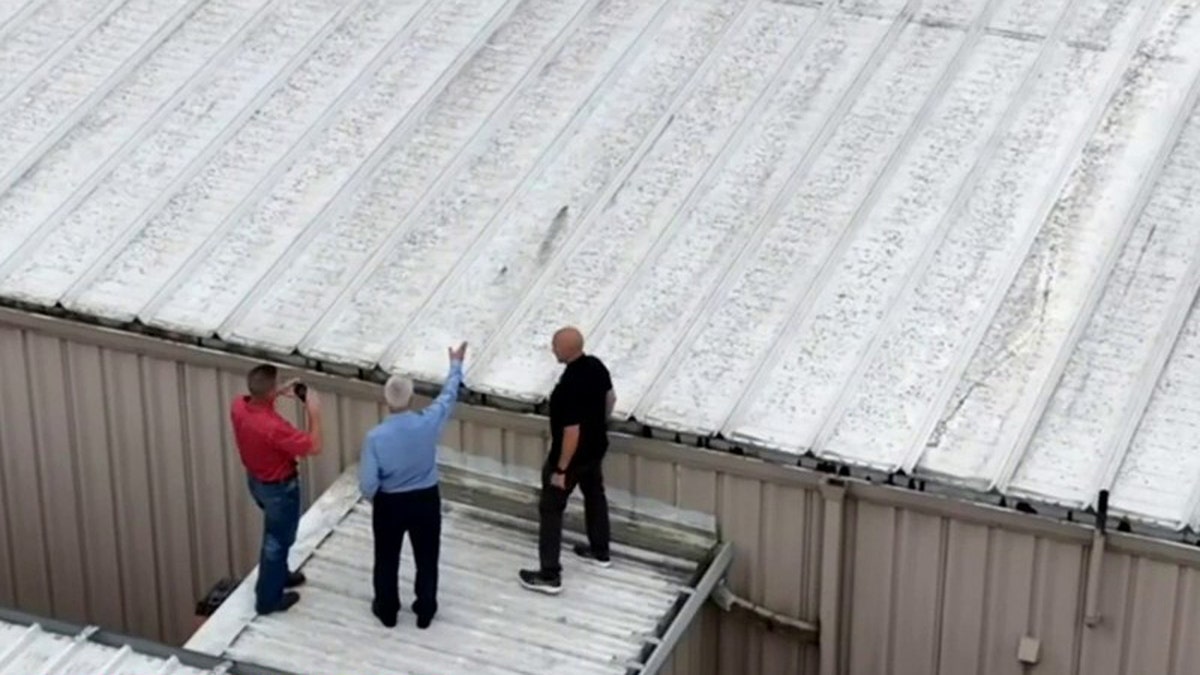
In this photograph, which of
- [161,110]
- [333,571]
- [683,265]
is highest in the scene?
[161,110]

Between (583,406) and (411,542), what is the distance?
1344mm

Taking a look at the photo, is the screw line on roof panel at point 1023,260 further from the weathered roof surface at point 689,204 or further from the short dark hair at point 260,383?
the short dark hair at point 260,383

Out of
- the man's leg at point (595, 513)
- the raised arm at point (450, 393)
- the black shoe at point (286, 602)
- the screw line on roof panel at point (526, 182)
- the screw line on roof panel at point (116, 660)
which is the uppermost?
the screw line on roof panel at point (526, 182)

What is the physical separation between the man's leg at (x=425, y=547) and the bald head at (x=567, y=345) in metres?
1.13

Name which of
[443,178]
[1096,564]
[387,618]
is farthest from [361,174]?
[1096,564]

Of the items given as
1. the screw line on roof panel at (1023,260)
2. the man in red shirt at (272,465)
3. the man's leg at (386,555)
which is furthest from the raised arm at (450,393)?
the screw line on roof panel at (1023,260)

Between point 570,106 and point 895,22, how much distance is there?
285 cm

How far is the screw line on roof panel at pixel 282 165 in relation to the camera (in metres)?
14.6

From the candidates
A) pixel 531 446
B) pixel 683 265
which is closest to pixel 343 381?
pixel 531 446

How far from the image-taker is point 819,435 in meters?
12.6

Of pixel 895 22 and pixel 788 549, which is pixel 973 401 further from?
pixel 895 22

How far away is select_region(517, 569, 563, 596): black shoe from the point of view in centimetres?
1259

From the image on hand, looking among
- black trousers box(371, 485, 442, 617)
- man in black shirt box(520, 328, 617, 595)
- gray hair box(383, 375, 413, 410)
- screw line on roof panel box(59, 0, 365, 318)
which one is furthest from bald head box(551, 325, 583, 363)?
screw line on roof panel box(59, 0, 365, 318)

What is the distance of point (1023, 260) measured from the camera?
45.5 ft
